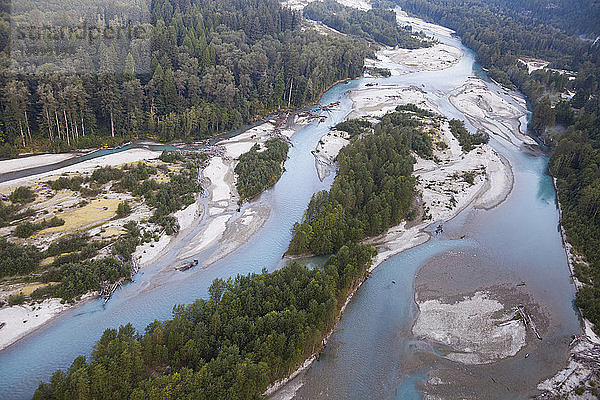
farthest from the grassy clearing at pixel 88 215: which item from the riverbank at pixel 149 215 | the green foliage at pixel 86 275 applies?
the green foliage at pixel 86 275

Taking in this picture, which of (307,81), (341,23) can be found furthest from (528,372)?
(341,23)

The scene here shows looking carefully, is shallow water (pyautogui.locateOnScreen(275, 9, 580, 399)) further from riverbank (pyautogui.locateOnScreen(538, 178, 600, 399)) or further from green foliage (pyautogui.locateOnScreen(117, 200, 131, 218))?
green foliage (pyautogui.locateOnScreen(117, 200, 131, 218))

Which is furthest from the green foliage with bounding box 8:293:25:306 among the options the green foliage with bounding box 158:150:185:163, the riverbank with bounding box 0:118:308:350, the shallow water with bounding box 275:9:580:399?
the green foliage with bounding box 158:150:185:163

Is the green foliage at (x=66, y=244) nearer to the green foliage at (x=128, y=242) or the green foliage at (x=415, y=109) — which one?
the green foliage at (x=128, y=242)

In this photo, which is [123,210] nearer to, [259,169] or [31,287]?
[31,287]

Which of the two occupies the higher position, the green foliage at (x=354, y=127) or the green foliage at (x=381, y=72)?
the green foliage at (x=381, y=72)

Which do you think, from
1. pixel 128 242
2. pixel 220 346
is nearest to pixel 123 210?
pixel 128 242

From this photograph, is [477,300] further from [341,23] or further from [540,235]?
[341,23]
